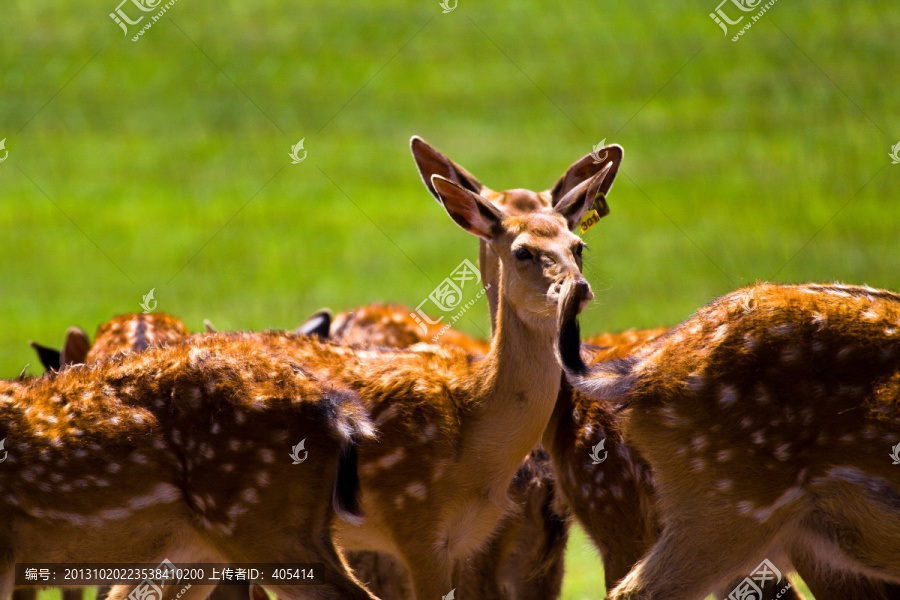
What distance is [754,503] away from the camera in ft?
17.8

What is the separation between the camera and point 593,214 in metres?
7.15

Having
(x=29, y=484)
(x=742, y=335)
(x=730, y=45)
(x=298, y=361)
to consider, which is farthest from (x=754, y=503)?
(x=730, y=45)

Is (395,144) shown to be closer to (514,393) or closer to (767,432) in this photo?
(514,393)

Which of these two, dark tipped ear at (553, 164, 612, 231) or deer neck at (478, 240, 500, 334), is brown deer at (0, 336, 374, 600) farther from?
dark tipped ear at (553, 164, 612, 231)

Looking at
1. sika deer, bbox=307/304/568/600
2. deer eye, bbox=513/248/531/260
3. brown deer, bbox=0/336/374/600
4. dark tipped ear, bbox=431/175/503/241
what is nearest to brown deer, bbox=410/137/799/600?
dark tipped ear, bbox=431/175/503/241

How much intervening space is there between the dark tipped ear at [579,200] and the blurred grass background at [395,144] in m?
10.8

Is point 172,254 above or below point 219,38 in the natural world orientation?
below

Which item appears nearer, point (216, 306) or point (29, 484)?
point (29, 484)

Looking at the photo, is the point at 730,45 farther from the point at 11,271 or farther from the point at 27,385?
the point at 27,385

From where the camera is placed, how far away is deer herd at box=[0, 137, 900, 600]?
538cm

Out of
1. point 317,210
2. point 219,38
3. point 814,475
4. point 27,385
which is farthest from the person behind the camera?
point 219,38

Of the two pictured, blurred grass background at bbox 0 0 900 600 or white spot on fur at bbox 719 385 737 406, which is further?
blurred grass background at bbox 0 0 900 600

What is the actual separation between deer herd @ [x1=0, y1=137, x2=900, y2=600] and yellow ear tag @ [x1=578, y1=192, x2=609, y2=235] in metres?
0.63

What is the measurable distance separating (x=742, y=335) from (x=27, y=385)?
338 cm
